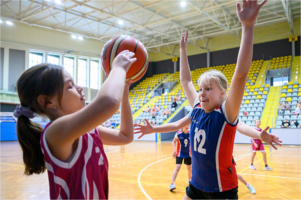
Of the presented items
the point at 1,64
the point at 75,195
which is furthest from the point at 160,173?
the point at 1,64

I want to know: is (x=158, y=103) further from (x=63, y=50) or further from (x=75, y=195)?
(x=75, y=195)

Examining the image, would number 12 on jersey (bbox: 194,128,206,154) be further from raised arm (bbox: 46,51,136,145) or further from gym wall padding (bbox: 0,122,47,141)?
gym wall padding (bbox: 0,122,47,141)

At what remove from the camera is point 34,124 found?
4.01 ft

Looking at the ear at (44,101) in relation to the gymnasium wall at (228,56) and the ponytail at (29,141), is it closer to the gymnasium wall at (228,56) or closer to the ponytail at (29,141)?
the ponytail at (29,141)

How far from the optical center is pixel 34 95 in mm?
1162

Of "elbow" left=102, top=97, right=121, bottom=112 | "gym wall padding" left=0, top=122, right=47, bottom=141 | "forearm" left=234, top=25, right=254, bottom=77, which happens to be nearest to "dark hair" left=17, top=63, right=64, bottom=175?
"elbow" left=102, top=97, right=121, bottom=112

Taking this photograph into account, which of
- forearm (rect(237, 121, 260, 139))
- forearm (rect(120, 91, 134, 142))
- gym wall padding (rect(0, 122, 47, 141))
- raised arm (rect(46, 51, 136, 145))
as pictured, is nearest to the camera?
raised arm (rect(46, 51, 136, 145))

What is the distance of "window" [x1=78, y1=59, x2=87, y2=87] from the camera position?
20.5 m

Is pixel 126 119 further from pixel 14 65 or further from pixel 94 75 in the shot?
pixel 94 75

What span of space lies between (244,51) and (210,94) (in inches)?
→ 18.6

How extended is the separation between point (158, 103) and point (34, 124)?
18273 millimetres

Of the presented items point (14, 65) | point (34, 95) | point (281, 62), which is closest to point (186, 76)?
point (34, 95)

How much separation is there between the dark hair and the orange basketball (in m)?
0.56

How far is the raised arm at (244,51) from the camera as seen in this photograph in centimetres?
129
